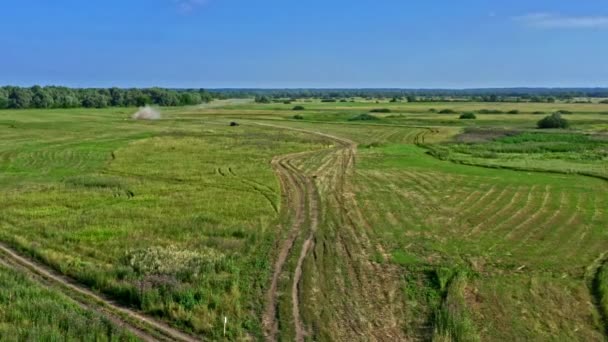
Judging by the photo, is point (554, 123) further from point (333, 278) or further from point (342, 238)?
point (333, 278)

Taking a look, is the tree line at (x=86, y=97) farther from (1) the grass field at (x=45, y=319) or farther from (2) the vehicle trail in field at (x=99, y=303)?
(1) the grass field at (x=45, y=319)

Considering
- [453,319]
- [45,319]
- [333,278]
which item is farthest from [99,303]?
[453,319]

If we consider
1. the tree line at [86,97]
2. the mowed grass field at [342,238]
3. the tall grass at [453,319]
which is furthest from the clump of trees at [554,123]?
the tree line at [86,97]

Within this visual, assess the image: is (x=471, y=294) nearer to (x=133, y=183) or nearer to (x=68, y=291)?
(x=68, y=291)

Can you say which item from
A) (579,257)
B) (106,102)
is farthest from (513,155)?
(106,102)

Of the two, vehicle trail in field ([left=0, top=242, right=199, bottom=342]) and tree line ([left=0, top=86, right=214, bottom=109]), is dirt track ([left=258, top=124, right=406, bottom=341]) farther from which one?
tree line ([left=0, top=86, right=214, bottom=109])

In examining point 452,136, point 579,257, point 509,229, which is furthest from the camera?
point 452,136
